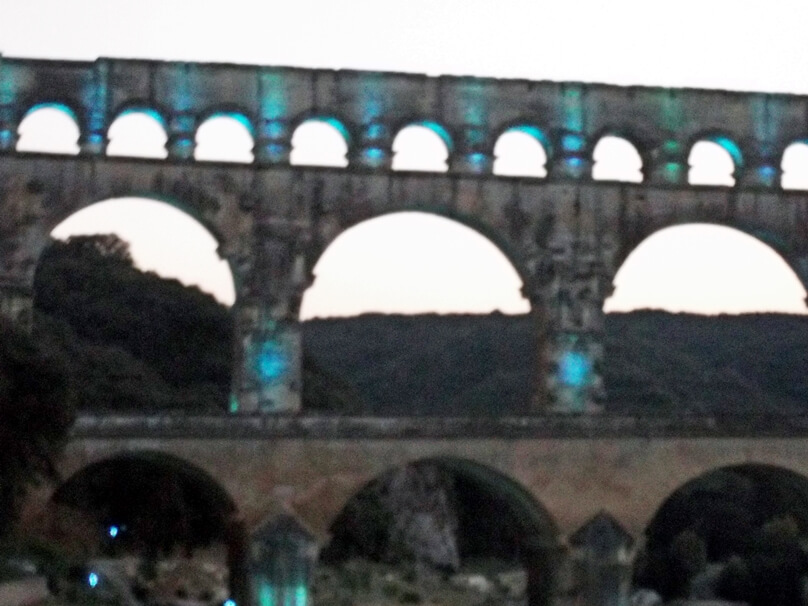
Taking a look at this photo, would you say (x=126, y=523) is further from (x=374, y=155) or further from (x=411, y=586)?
(x=411, y=586)

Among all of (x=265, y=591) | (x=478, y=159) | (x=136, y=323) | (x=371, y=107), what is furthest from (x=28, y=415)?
(x=136, y=323)

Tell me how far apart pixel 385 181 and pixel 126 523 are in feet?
28.6

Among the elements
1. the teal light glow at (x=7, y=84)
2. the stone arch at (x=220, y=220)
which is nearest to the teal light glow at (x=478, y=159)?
the stone arch at (x=220, y=220)

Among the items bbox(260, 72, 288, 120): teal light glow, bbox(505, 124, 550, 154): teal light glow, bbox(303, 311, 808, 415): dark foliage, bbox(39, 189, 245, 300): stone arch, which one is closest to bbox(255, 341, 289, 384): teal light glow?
bbox(39, 189, 245, 300): stone arch

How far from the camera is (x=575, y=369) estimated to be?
39688 mm

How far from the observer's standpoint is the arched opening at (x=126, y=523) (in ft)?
129

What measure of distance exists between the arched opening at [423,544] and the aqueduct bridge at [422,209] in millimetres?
9690

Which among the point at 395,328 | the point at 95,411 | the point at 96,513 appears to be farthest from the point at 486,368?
the point at 95,411

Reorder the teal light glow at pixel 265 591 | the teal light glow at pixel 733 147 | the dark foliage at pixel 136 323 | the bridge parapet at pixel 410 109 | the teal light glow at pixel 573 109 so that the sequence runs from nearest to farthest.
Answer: the teal light glow at pixel 265 591
the bridge parapet at pixel 410 109
the teal light glow at pixel 573 109
the teal light glow at pixel 733 147
the dark foliage at pixel 136 323

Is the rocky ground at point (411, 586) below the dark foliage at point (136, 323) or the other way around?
below

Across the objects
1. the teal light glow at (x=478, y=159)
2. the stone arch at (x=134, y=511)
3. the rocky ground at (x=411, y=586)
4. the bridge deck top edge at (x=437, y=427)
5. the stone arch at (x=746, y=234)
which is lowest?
the rocky ground at (x=411, y=586)

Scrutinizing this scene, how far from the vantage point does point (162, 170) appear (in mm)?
38781

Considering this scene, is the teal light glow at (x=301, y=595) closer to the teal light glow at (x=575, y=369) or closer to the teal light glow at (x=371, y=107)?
the teal light glow at (x=575, y=369)

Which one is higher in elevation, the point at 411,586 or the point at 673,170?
the point at 673,170
